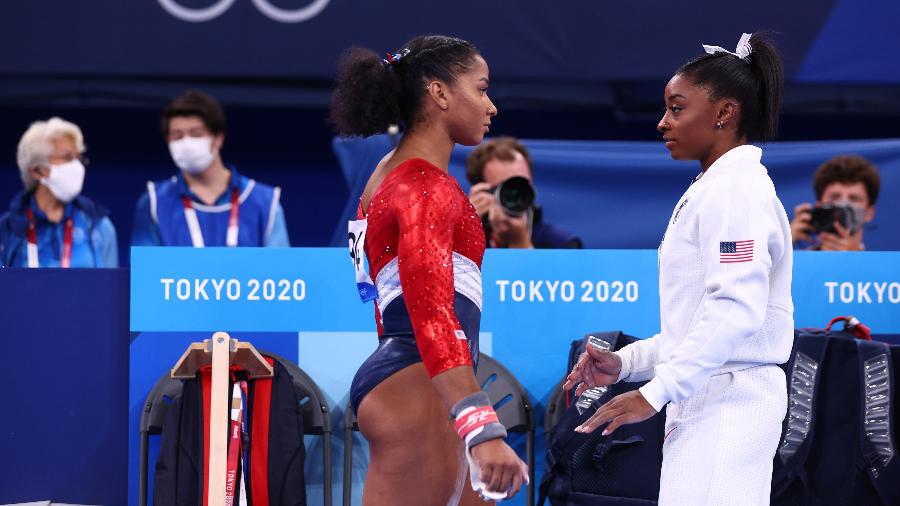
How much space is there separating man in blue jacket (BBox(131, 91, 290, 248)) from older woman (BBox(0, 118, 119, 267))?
258mm

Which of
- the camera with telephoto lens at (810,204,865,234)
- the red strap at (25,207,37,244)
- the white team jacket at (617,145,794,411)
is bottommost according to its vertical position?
the white team jacket at (617,145,794,411)

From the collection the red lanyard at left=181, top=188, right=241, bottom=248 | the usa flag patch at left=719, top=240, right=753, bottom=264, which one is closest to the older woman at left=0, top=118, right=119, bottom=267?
the red lanyard at left=181, top=188, right=241, bottom=248

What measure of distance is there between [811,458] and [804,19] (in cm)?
337

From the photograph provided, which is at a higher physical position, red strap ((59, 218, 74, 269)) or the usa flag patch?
red strap ((59, 218, 74, 269))

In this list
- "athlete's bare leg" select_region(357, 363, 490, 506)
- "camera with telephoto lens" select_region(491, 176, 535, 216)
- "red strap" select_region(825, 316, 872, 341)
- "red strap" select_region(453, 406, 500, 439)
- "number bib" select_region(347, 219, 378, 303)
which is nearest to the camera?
"red strap" select_region(453, 406, 500, 439)

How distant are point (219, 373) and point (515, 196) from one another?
1551 mm

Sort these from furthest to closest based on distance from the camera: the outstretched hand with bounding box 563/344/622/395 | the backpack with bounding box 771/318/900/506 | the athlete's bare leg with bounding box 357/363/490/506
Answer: the backpack with bounding box 771/318/900/506
the outstretched hand with bounding box 563/344/622/395
the athlete's bare leg with bounding box 357/363/490/506

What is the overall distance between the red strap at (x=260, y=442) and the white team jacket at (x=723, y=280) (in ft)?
5.34

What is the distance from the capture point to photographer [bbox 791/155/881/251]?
480cm

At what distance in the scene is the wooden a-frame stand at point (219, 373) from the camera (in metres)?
3.63

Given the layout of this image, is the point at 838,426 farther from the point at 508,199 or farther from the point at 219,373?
the point at 219,373

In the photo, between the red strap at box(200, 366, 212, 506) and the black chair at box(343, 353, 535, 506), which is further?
the black chair at box(343, 353, 535, 506)

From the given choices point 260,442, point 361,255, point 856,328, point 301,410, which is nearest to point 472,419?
point 361,255

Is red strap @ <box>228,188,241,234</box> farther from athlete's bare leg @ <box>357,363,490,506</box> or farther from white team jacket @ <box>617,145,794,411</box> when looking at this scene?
white team jacket @ <box>617,145,794,411</box>
